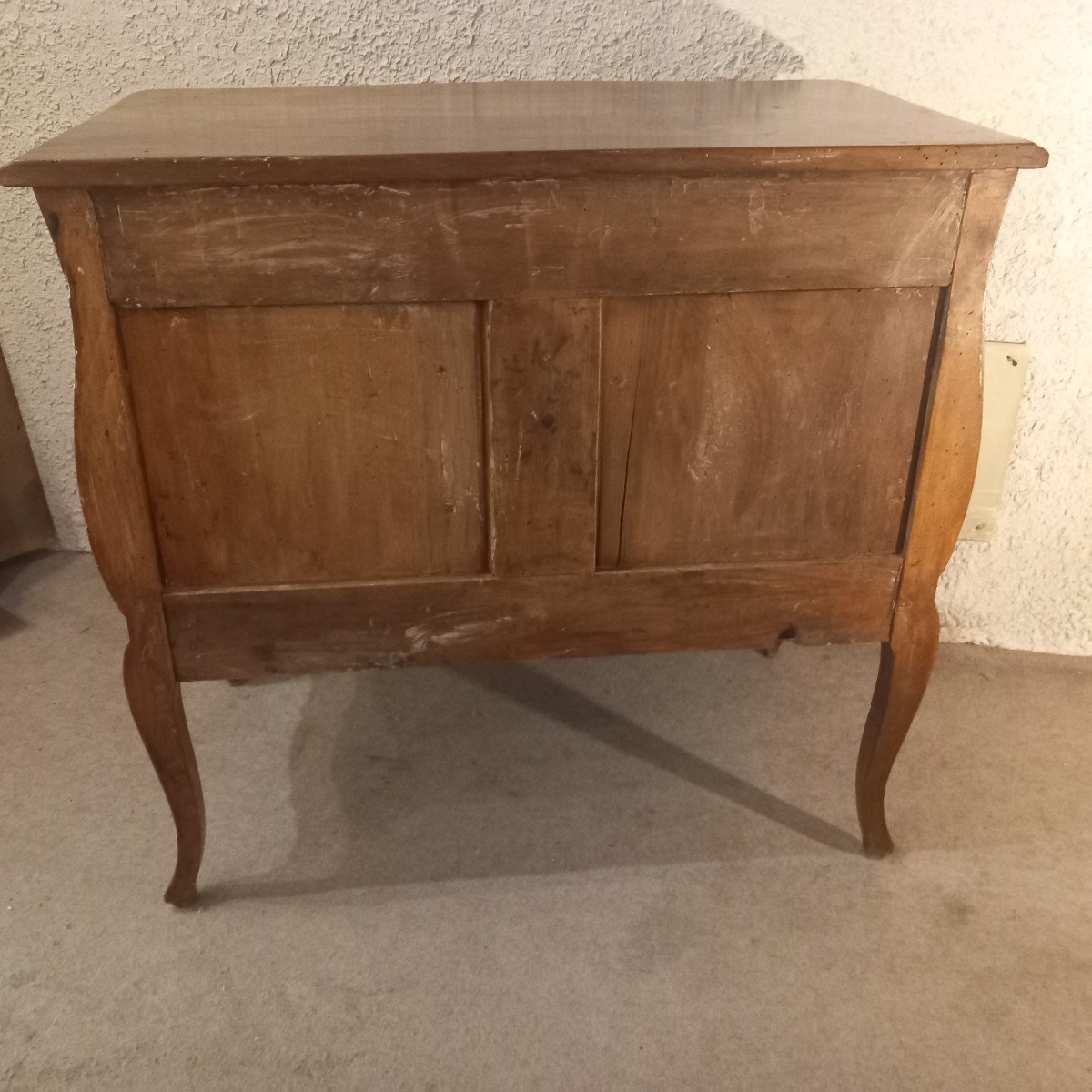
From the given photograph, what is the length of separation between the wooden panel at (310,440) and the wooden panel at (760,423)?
6.0 inches

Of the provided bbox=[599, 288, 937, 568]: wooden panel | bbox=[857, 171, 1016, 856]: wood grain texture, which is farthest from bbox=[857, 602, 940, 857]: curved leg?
bbox=[599, 288, 937, 568]: wooden panel

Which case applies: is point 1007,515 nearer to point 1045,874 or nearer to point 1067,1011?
point 1045,874

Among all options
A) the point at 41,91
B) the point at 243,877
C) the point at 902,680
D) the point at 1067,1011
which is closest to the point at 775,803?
the point at 902,680

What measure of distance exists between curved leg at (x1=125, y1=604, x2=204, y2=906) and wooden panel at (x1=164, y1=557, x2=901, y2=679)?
0.08 feet

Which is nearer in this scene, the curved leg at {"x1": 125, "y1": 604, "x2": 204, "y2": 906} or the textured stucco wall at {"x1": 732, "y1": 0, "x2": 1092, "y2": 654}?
the curved leg at {"x1": 125, "y1": 604, "x2": 204, "y2": 906}

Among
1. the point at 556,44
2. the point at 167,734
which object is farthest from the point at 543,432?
the point at 556,44

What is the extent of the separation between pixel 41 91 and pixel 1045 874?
1.74 meters

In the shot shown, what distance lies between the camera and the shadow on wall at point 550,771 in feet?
4.35

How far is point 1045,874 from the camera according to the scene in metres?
1.29

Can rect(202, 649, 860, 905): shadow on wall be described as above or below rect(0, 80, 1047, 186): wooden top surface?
below

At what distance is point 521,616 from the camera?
111 cm

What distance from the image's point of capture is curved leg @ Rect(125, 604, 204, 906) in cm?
109

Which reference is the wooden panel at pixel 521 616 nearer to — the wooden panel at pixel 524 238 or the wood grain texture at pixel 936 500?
the wood grain texture at pixel 936 500

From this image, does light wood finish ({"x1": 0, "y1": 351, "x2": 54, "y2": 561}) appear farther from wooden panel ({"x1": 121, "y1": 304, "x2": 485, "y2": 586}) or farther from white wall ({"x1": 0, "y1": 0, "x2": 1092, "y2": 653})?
wooden panel ({"x1": 121, "y1": 304, "x2": 485, "y2": 586})
